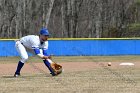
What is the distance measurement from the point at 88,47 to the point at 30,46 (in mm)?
18431

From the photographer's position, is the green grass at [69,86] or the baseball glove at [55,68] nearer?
the green grass at [69,86]

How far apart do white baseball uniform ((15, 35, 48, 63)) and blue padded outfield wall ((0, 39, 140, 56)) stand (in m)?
16.8

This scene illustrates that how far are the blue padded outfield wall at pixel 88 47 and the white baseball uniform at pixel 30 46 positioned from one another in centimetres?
1678

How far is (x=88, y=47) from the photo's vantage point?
32.2 m

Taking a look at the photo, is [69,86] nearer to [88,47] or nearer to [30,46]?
[30,46]

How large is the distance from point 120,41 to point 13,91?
23.6 m

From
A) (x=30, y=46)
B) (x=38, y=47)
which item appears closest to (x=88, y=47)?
(x=30, y=46)

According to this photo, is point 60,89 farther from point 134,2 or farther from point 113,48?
point 134,2

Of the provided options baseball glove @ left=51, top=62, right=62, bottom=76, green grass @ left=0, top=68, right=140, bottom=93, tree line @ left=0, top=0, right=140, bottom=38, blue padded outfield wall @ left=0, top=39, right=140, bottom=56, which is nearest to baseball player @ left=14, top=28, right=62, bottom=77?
baseball glove @ left=51, top=62, right=62, bottom=76

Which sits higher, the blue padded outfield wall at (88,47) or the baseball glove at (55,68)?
the baseball glove at (55,68)

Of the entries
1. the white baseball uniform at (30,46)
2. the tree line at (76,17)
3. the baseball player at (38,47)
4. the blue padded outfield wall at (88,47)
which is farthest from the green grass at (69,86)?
the tree line at (76,17)

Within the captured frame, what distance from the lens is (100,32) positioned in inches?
2195

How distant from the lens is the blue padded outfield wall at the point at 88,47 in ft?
102

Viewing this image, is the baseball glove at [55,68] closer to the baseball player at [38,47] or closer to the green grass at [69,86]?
the baseball player at [38,47]
